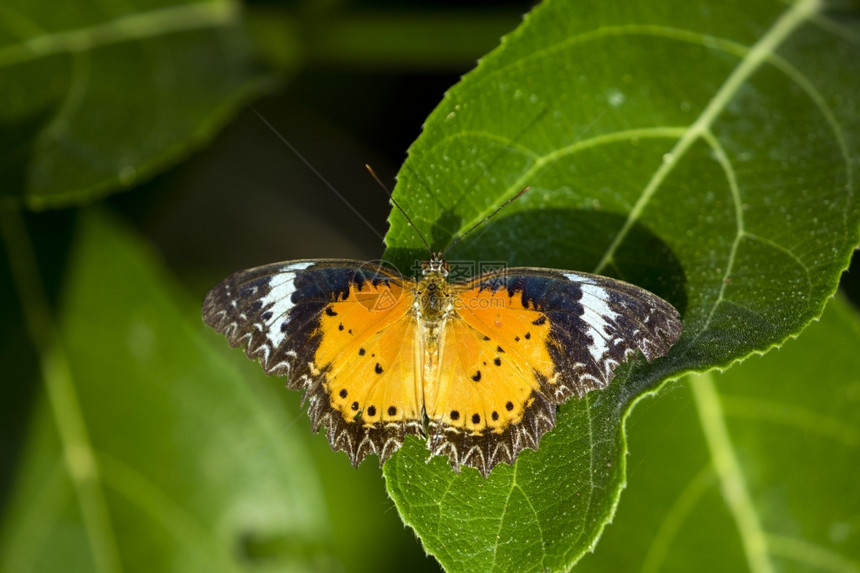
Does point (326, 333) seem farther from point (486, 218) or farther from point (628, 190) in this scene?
point (628, 190)

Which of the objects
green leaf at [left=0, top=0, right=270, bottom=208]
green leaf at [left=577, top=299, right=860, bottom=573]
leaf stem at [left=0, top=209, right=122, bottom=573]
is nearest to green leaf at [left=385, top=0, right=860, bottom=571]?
green leaf at [left=577, top=299, right=860, bottom=573]

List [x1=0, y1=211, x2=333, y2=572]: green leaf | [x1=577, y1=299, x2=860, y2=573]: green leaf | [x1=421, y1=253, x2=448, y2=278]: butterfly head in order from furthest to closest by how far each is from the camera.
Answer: [x1=0, y1=211, x2=333, y2=572]: green leaf, [x1=577, y1=299, x2=860, y2=573]: green leaf, [x1=421, y1=253, x2=448, y2=278]: butterfly head

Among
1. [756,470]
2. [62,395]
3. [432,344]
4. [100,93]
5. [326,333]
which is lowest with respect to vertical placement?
[756,470]

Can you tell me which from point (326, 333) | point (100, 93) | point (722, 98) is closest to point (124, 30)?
point (100, 93)

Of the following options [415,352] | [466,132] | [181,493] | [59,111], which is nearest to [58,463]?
[181,493]

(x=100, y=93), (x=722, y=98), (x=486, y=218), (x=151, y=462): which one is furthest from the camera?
(x=100, y=93)

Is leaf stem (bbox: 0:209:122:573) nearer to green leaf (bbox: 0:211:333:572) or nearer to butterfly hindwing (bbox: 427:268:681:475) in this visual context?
green leaf (bbox: 0:211:333:572)

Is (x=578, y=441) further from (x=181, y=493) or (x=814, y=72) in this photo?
(x=181, y=493)
